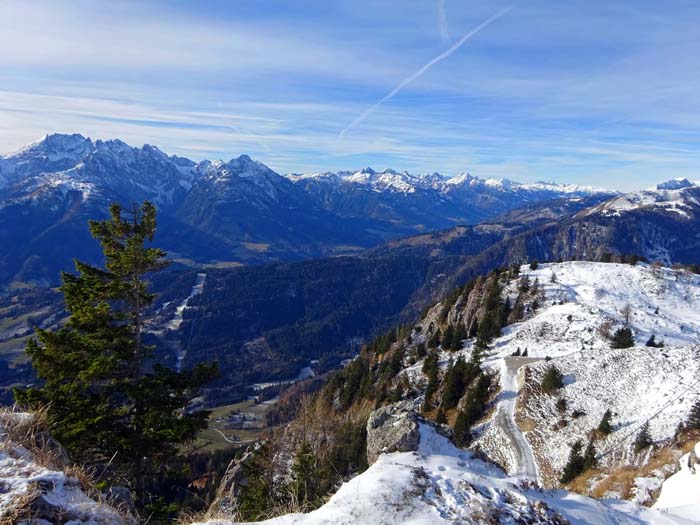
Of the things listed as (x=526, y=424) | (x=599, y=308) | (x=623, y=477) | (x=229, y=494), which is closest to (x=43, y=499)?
(x=229, y=494)

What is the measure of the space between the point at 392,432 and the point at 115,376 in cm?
1159

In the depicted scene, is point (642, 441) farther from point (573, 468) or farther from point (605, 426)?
point (573, 468)

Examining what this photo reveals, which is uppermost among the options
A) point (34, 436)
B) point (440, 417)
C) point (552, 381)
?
point (34, 436)

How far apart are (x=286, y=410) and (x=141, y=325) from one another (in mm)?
176236

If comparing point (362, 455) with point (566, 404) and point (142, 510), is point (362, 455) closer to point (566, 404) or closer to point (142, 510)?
point (566, 404)

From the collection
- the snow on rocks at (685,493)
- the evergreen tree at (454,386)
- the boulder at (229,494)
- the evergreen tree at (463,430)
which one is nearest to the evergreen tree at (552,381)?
the evergreen tree at (463,430)

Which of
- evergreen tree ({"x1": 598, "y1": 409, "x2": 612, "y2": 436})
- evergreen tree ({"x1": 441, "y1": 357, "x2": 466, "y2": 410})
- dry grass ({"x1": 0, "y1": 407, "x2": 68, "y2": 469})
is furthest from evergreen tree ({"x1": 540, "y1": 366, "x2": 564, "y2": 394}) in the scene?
dry grass ({"x1": 0, "y1": 407, "x2": 68, "y2": 469})

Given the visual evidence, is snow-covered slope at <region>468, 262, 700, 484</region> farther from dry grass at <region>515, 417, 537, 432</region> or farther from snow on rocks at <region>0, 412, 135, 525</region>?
snow on rocks at <region>0, 412, 135, 525</region>

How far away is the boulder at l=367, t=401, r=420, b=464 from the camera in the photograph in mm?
18136

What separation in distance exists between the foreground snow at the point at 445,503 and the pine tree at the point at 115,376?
8173 mm

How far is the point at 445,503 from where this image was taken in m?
8.84

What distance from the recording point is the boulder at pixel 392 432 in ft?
59.5

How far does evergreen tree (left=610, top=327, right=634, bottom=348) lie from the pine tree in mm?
53453

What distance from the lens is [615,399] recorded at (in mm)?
38000
